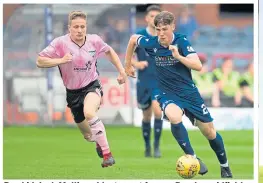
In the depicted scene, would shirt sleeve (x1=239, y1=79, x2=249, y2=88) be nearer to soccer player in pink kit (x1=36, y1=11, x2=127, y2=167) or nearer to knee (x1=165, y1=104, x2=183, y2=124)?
soccer player in pink kit (x1=36, y1=11, x2=127, y2=167)

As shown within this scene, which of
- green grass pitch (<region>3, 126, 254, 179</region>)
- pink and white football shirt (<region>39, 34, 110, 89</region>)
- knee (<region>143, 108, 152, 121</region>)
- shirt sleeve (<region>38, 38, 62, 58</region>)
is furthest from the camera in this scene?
knee (<region>143, 108, 152, 121</region>)

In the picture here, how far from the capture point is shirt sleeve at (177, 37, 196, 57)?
10.4 meters

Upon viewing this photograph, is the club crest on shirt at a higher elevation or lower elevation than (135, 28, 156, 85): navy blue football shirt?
higher

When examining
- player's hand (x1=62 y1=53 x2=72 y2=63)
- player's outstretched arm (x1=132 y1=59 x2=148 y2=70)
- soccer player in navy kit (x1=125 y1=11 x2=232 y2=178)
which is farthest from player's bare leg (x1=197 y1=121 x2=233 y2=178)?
player's outstretched arm (x1=132 y1=59 x2=148 y2=70)

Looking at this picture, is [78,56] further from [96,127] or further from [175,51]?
[175,51]

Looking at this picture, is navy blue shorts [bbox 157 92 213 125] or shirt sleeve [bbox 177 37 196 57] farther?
navy blue shorts [bbox 157 92 213 125]

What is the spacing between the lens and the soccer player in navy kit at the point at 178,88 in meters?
10.4

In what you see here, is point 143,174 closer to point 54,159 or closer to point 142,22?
point 54,159

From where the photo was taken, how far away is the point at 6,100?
67.6ft

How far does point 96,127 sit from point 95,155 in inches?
135

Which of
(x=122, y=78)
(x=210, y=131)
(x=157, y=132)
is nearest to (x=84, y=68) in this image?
(x=122, y=78)

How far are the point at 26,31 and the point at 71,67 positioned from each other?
985 centimetres

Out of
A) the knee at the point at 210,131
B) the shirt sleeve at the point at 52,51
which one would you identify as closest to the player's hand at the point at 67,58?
the shirt sleeve at the point at 52,51

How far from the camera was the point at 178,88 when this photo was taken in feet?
35.0
